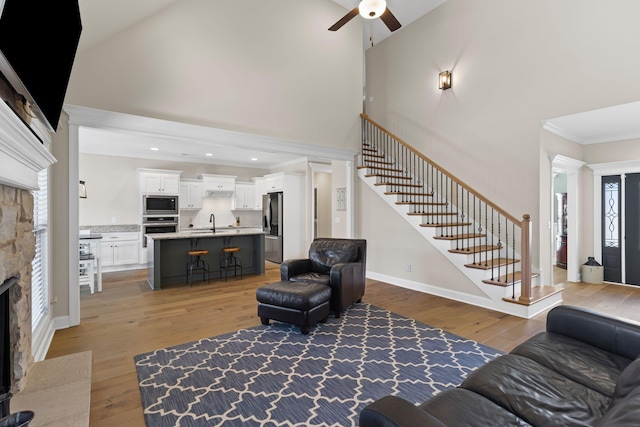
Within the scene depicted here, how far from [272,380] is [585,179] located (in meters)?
6.44

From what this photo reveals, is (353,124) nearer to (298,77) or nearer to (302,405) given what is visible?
(298,77)

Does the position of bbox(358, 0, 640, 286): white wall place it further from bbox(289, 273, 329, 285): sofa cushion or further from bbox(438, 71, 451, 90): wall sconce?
bbox(289, 273, 329, 285): sofa cushion

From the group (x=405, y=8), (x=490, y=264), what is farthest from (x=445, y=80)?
(x=490, y=264)

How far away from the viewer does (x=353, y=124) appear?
241 inches

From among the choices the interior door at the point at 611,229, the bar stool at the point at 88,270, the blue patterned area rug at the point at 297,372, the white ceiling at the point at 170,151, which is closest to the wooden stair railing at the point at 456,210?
the blue patterned area rug at the point at 297,372

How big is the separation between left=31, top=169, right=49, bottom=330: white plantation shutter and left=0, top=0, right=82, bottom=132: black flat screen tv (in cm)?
116

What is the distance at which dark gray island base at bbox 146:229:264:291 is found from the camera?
208 inches

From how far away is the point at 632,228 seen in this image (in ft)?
17.5

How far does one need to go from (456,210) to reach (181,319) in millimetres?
4632

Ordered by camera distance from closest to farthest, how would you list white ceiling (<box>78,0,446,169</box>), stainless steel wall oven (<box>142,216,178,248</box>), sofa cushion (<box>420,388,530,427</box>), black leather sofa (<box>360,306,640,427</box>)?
black leather sofa (<box>360,306,640,427</box>)
sofa cushion (<box>420,388,530,427</box>)
white ceiling (<box>78,0,446,169</box>)
stainless steel wall oven (<box>142,216,178,248</box>)

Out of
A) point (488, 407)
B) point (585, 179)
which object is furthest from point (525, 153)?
point (488, 407)

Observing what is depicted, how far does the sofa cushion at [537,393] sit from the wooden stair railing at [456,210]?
253 centimetres

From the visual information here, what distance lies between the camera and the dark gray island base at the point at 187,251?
17.3 feet

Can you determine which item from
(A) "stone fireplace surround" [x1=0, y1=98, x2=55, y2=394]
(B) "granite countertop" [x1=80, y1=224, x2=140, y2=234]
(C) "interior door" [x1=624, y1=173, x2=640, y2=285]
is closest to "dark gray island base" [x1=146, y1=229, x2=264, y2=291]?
(B) "granite countertop" [x1=80, y1=224, x2=140, y2=234]
